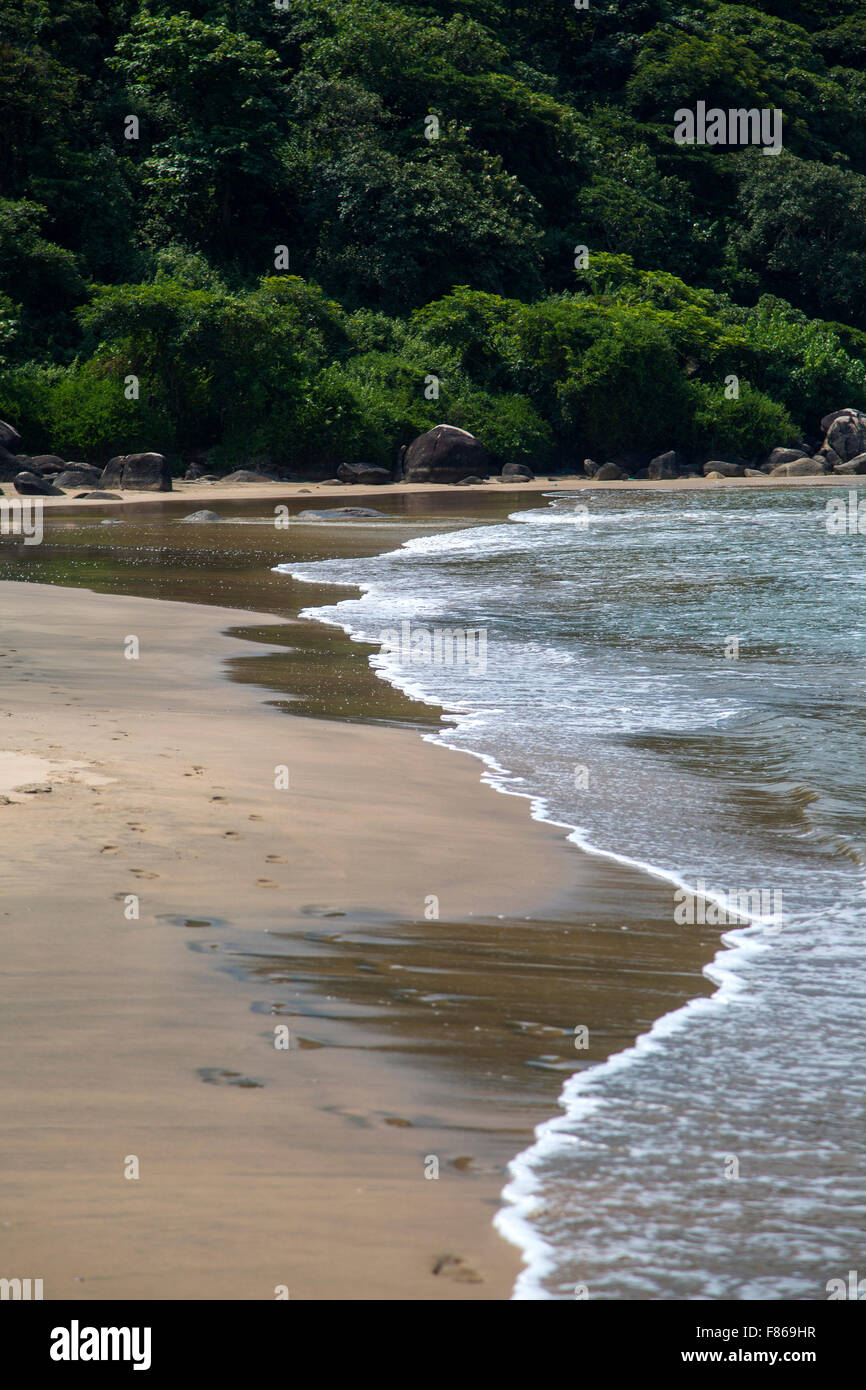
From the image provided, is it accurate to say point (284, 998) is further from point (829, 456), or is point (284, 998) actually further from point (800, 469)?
point (829, 456)

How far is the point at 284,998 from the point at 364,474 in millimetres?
37827

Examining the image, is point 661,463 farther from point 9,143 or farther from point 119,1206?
point 119,1206

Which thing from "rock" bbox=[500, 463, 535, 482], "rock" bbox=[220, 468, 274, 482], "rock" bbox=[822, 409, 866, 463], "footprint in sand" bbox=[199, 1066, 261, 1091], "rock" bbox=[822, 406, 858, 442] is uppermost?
"rock" bbox=[822, 406, 858, 442]

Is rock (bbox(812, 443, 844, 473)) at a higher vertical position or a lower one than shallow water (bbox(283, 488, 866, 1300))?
higher

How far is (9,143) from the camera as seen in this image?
1647 inches

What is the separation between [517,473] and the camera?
4325cm

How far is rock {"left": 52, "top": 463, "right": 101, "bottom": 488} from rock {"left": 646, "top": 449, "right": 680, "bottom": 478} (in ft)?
64.6

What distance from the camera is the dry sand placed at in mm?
2691

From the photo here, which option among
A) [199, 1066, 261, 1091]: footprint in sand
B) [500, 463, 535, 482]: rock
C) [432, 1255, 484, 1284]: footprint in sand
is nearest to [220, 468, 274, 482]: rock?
[500, 463, 535, 482]: rock

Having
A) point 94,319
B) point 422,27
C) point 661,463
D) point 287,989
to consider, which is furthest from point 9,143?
point 287,989

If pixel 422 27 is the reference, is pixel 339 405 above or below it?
below

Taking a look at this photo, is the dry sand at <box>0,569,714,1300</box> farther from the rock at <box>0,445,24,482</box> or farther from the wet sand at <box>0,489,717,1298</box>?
the rock at <box>0,445,24,482</box>

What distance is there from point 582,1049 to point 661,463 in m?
43.7

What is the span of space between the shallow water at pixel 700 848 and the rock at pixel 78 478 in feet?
60.9
